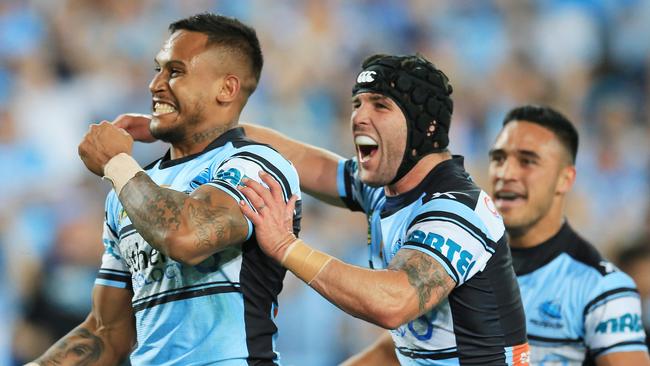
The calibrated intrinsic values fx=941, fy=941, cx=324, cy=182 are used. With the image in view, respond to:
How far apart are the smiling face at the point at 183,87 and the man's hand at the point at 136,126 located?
540 millimetres

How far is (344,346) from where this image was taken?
7422mm

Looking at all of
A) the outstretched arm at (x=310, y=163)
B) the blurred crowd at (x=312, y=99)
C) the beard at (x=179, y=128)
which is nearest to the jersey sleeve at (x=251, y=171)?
the beard at (x=179, y=128)

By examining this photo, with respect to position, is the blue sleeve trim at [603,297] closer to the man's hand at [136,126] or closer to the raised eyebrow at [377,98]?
the raised eyebrow at [377,98]

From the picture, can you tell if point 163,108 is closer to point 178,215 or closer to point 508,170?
point 178,215

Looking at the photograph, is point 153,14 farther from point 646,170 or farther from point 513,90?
point 646,170

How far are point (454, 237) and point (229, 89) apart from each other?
3.45ft

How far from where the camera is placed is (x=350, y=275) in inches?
133

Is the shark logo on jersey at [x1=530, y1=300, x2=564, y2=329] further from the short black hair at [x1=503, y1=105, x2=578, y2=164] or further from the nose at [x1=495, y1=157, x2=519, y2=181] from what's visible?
the short black hair at [x1=503, y1=105, x2=578, y2=164]

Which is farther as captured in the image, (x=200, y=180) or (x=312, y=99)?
(x=312, y=99)

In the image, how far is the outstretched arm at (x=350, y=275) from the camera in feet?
10.9

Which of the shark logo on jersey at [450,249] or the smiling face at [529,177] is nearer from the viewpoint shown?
the shark logo on jersey at [450,249]

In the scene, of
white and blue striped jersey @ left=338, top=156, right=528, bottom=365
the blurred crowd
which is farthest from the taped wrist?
the blurred crowd

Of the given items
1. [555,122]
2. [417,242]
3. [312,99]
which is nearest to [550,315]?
[555,122]

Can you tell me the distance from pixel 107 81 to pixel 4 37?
98 cm
